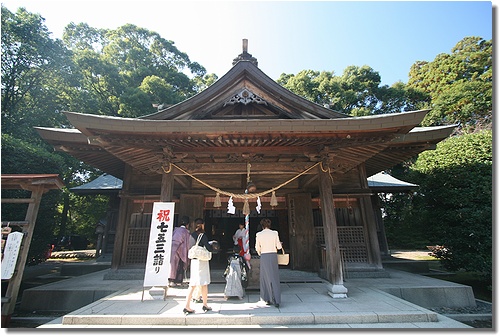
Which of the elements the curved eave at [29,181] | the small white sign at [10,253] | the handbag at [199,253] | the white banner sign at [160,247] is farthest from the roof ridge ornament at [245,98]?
the small white sign at [10,253]

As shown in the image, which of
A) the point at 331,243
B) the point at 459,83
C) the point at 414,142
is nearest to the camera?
the point at 331,243

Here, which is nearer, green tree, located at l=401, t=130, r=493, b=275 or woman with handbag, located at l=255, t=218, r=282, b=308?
woman with handbag, located at l=255, t=218, r=282, b=308

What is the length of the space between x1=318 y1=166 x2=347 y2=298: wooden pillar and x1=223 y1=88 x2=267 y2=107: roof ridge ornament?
114 inches

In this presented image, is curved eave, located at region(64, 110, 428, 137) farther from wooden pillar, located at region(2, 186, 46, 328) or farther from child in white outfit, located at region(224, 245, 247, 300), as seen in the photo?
child in white outfit, located at region(224, 245, 247, 300)

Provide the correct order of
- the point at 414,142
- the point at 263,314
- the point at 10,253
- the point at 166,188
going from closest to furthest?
the point at 263,314, the point at 10,253, the point at 166,188, the point at 414,142

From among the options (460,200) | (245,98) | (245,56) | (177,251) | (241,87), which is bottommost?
(177,251)

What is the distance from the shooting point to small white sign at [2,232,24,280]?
5.97 m

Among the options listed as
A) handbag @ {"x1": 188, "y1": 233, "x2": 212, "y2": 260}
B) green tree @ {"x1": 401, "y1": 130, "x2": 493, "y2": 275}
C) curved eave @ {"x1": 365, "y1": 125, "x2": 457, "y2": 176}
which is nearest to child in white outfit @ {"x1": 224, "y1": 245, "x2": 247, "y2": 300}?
handbag @ {"x1": 188, "y1": 233, "x2": 212, "y2": 260}

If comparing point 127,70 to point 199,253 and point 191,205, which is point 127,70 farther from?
point 199,253

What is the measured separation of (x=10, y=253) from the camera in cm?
614

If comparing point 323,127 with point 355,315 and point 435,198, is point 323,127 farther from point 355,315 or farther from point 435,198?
point 435,198

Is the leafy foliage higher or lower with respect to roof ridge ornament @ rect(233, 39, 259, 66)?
lower

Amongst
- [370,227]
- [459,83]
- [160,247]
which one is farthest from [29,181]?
[459,83]

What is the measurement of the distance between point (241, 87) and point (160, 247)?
211 inches
